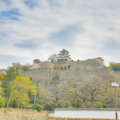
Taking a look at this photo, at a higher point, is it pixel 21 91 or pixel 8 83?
pixel 8 83

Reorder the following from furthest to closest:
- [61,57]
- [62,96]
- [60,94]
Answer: [61,57], [60,94], [62,96]

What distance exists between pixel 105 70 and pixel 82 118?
16.1m

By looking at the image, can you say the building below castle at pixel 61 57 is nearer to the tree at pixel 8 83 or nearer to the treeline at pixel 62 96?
the tree at pixel 8 83

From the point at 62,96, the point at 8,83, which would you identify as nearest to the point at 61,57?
the point at 8,83

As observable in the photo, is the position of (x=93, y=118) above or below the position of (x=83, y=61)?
below

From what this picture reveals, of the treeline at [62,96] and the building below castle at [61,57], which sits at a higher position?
the building below castle at [61,57]

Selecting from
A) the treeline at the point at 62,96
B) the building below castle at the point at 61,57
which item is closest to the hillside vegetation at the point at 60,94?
the treeline at the point at 62,96

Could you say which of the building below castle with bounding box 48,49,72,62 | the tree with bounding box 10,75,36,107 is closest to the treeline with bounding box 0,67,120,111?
the tree with bounding box 10,75,36,107

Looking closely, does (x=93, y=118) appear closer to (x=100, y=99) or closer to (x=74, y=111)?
(x=74, y=111)

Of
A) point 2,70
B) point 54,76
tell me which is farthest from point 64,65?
point 2,70

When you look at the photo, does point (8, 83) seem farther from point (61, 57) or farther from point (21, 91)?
point (61, 57)

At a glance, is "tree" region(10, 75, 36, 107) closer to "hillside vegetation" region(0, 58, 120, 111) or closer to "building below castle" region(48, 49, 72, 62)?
"hillside vegetation" region(0, 58, 120, 111)

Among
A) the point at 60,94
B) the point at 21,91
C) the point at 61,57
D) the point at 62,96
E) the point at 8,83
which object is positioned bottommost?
the point at 62,96

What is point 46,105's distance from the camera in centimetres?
1953
